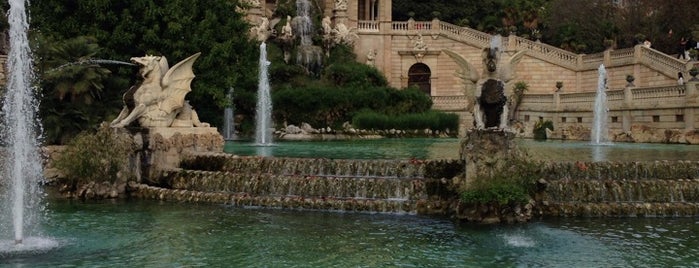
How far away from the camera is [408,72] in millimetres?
50375

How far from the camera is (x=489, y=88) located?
584 inches

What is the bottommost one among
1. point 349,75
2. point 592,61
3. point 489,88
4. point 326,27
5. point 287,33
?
point 489,88

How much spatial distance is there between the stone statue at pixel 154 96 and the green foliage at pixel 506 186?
8.55 meters

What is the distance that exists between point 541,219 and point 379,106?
25.9 meters

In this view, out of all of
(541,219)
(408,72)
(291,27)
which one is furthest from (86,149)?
(408,72)

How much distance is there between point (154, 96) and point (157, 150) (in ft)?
4.51

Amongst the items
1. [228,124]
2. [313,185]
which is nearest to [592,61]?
[228,124]

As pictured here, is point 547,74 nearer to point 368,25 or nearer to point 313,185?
point 368,25

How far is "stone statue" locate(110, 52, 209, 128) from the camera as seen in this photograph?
18.3 m

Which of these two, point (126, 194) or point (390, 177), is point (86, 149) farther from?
point (390, 177)

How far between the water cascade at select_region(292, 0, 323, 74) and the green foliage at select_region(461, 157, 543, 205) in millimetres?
28942

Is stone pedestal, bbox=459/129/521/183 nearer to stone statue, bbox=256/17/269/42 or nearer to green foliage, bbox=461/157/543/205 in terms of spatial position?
green foliage, bbox=461/157/543/205

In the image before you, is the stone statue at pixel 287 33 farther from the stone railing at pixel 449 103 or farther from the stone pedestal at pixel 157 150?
the stone pedestal at pixel 157 150

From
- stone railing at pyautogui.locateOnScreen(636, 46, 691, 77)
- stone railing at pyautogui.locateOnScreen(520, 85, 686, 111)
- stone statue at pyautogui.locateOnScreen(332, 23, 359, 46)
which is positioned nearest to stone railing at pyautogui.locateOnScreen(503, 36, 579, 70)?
stone railing at pyautogui.locateOnScreen(520, 85, 686, 111)
